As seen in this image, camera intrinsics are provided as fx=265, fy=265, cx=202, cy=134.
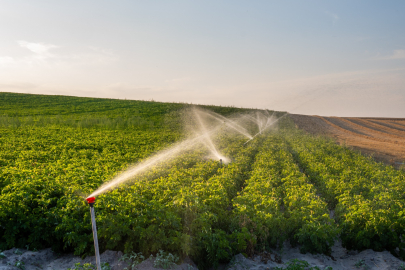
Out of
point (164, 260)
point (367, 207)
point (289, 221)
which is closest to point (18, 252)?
point (164, 260)

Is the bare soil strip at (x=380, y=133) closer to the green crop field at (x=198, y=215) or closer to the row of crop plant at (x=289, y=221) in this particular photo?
the green crop field at (x=198, y=215)

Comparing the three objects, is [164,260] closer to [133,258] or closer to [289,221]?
[133,258]

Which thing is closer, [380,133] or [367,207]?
[367,207]

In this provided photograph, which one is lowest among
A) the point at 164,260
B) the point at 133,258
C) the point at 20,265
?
the point at 20,265

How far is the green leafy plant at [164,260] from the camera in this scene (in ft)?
16.6

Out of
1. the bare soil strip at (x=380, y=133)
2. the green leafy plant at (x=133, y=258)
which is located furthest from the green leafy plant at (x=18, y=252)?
the bare soil strip at (x=380, y=133)

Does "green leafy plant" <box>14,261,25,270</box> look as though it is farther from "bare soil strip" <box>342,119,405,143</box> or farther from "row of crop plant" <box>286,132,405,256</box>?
"bare soil strip" <box>342,119,405,143</box>

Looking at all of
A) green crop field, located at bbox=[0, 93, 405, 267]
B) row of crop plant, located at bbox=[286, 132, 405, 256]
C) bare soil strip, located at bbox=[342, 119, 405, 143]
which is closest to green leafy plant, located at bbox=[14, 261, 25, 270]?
green crop field, located at bbox=[0, 93, 405, 267]

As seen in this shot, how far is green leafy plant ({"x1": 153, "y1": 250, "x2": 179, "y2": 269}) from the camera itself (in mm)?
5059

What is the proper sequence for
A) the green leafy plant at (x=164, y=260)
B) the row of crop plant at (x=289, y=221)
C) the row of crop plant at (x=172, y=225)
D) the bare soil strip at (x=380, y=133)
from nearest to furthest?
the green leafy plant at (x=164, y=260)
the row of crop plant at (x=172, y=225)
the row of crop plant at (x=289, y=221)
the bare soil strip at (x=380, y=133)

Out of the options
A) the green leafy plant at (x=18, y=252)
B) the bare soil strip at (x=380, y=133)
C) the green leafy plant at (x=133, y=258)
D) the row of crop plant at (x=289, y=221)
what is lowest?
the green leafy plant at (x=18, y=252)

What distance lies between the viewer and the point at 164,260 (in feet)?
16.7

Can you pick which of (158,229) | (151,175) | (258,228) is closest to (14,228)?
(158,229)

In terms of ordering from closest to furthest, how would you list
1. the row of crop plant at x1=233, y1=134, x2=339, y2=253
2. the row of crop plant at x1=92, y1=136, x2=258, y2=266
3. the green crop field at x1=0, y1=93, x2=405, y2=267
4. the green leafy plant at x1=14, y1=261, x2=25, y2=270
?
the green leafy plant at x1=14, y1=261, x2=25, y2=270, the row of crop plant at x1=92, y1=136, x2=258, y2=266, the green crop field at x1=0, y1=93, x2=405, y2=267, the row of crop plant at x1=233, y1=134, x2=339, y2=253
